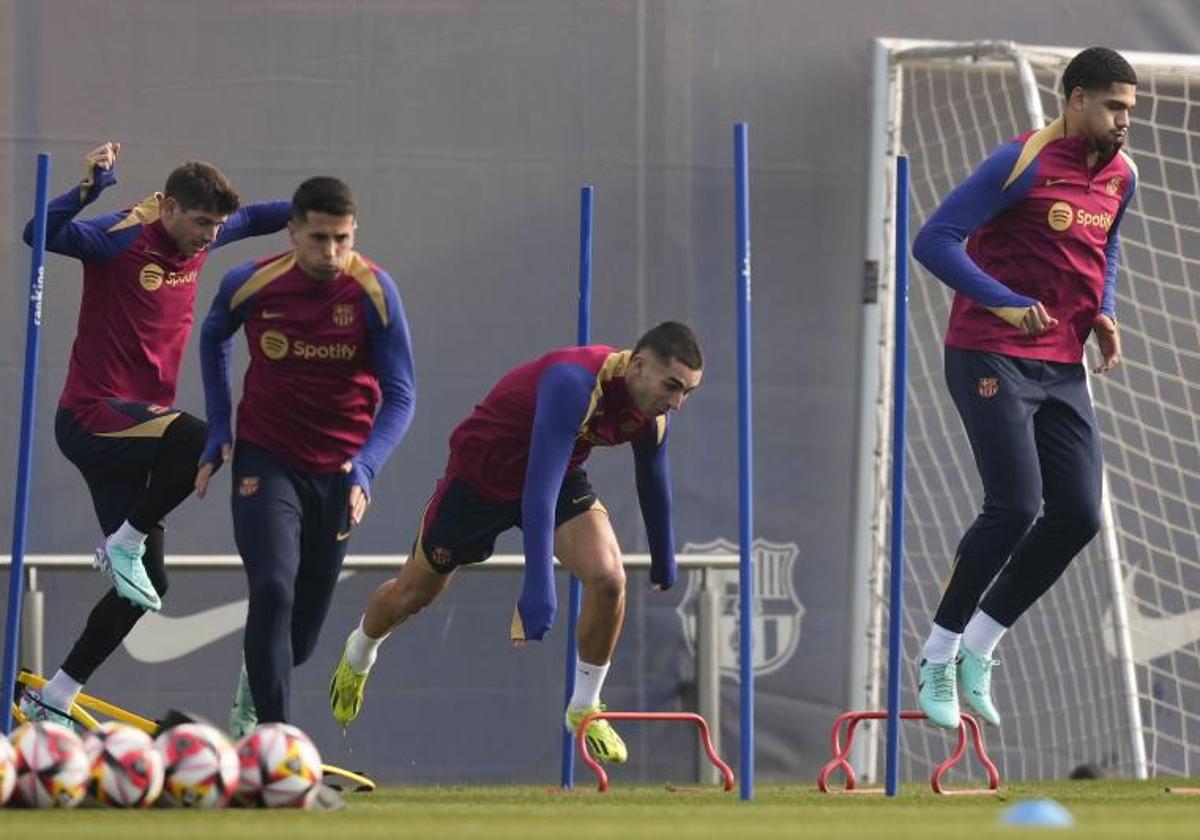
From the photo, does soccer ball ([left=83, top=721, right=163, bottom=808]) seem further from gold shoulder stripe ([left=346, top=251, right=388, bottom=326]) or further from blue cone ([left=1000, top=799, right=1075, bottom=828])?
blue cone ([left=1000, top=799, right=1075, bottom=828])

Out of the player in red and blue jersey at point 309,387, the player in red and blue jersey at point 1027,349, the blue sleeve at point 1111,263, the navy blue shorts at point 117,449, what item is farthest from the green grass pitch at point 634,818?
the blue sleeve at point 1111,263

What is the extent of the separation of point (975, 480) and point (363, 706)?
294 centimetres

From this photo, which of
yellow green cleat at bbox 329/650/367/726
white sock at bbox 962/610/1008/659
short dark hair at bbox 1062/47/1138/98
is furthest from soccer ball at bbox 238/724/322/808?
short dark hair at bbox 1062/47/1138/98

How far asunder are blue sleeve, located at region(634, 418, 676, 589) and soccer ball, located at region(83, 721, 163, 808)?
7.38ft

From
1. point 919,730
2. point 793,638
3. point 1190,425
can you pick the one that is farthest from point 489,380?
point 1190,425

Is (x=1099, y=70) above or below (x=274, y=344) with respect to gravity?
above

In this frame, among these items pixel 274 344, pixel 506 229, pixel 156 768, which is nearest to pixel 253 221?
pixel 274 344

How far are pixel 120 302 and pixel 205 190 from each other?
0.54 m

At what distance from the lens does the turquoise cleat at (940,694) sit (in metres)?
7.97

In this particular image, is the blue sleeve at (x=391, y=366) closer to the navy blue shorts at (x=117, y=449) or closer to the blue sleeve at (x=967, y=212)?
the navy blue shorts at (x=117, y=449)

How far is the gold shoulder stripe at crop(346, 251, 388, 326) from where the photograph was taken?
7539 millimetres

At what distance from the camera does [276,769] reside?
643 cm

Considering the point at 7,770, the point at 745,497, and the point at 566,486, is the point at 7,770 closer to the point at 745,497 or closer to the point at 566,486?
the point at 745,497

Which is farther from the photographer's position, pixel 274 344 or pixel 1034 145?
pixel 1034 145
